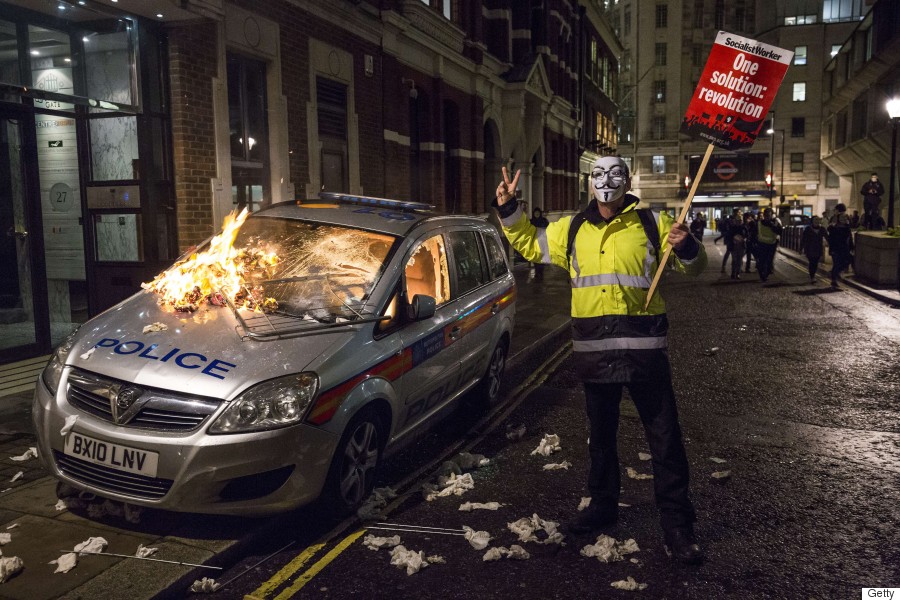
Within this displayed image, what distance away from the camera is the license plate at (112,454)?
378 centimetres

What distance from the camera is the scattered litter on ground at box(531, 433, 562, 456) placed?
5699mm

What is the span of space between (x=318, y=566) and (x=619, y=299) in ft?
7.15

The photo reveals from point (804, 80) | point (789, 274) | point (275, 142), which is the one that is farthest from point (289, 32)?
point (804, 80)

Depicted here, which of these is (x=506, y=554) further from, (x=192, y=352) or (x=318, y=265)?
(x=318, y=265)

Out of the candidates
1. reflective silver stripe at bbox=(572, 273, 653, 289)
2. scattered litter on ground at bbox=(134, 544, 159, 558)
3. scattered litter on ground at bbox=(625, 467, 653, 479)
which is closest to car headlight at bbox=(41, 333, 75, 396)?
scattered litter on ground at bbox=(134, 544, 159, 558)

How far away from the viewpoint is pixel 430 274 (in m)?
5.85

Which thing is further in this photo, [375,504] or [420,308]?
[420,308]

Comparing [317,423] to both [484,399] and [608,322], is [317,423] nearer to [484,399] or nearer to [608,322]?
[608,322]

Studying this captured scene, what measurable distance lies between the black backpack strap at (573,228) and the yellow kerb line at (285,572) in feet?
7.23

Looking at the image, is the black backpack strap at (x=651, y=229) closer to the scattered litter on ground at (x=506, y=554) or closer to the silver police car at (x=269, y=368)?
the silver police car at (x=269, y=368)

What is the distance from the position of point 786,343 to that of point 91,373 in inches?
364

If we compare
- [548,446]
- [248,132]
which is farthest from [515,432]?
[248,132]

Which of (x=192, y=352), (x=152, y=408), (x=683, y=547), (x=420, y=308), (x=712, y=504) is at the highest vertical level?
(x=420, y=308)

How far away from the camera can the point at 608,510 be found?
4.26 meters
